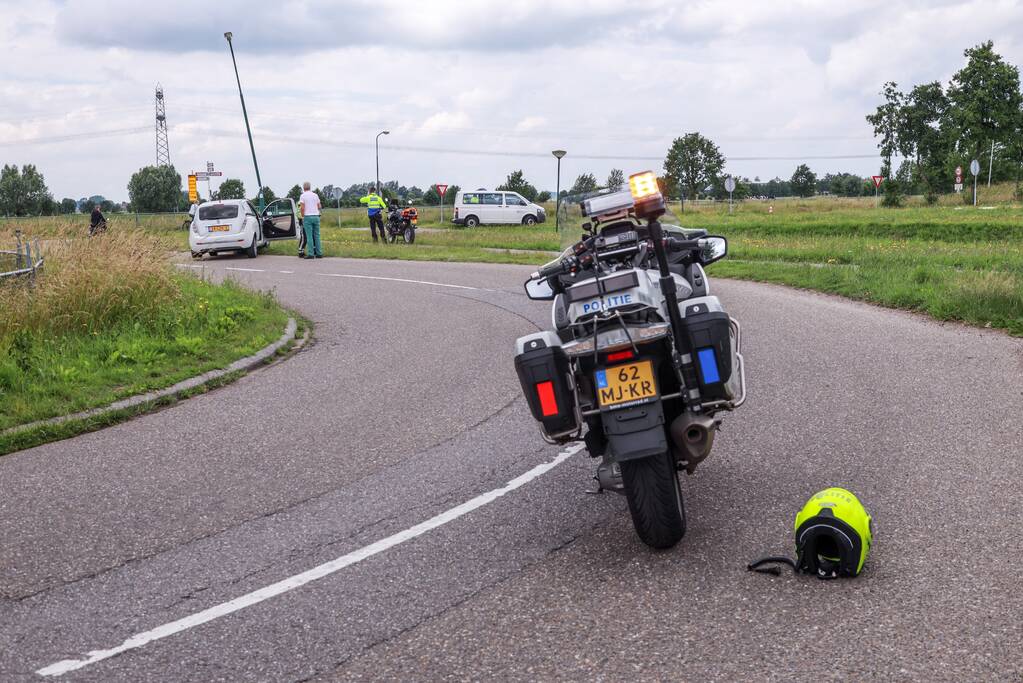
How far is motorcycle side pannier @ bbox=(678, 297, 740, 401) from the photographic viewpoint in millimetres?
4699

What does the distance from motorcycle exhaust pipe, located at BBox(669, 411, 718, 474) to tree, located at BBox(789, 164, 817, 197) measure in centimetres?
14257

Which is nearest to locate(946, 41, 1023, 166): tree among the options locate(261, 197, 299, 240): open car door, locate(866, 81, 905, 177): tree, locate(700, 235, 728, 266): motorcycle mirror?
locate(866, 81, 905, 177): tree

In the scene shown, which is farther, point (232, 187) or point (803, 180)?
point (803, 180)

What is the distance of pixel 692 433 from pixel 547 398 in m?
0.69

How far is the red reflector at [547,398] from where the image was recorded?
4.76m

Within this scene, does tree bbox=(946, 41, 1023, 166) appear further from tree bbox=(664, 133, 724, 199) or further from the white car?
the white car

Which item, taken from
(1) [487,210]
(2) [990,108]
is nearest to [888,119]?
(2) [990,108]

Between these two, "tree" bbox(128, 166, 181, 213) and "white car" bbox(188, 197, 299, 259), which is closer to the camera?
"white car" bbox(188, 197, 299, 259)

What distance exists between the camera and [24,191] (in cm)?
9031

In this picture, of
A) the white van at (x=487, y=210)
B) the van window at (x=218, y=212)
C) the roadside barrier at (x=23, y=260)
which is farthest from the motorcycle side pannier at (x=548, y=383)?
the white van at (x=487, y=210)

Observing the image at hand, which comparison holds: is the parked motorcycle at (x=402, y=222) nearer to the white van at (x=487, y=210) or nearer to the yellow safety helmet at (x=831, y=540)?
the white van at (x=487, y=210)

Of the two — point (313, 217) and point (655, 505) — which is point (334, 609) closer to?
point (655, 505)

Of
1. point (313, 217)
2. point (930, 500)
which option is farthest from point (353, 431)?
point (313, 217)

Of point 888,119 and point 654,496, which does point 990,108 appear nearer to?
point 888,119
